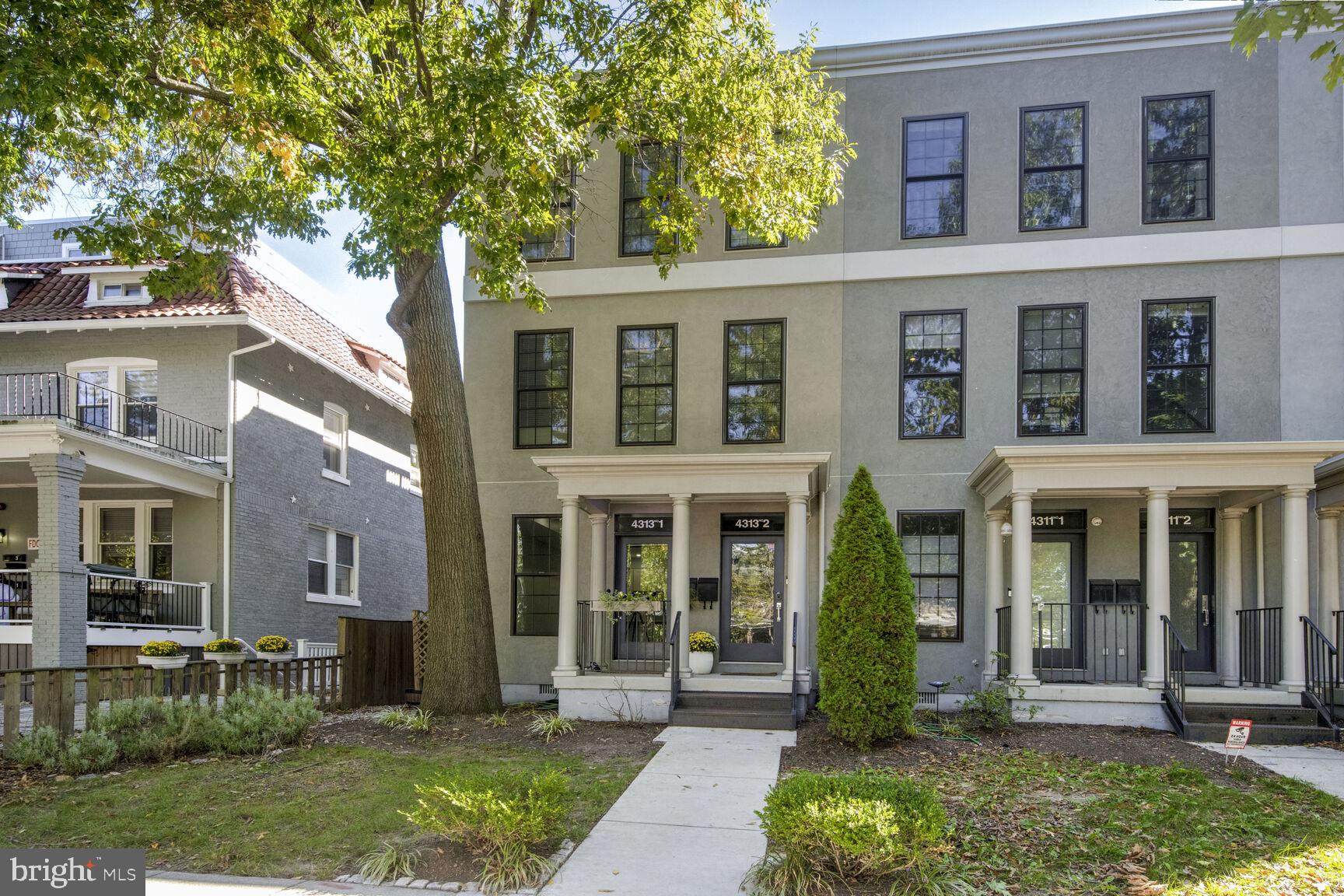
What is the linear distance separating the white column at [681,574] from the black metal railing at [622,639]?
0.56m

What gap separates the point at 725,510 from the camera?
14.2m

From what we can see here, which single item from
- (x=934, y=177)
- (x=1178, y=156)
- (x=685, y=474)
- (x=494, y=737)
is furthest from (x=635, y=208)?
(x=494, y=737)

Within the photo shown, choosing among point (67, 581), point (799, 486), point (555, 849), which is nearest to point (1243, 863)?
point (555, 849)

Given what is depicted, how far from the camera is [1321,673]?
11.1 m

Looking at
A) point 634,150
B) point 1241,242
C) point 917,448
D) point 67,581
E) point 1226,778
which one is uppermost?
point 634,150

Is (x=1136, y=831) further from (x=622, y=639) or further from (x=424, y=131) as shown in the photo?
(x=424, y=131)

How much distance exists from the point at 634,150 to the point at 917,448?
5631 mm

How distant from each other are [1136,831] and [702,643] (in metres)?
6.48

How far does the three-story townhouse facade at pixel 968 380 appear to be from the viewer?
12.5 metres

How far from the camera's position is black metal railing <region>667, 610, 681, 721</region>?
11.8 metres

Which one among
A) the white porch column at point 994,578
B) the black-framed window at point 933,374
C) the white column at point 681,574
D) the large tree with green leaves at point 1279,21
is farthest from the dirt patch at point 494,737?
the large tree with green leaves at point 1279,21

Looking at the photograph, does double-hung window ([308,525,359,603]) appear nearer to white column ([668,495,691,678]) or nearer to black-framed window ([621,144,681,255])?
black-framed window ([621,144,681,255])

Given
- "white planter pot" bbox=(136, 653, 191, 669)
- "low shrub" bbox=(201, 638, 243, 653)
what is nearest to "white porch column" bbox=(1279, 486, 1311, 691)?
"low shrub" bbox=(201, 638, 243, 653)

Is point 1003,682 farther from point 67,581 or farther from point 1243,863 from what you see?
point 67,581
